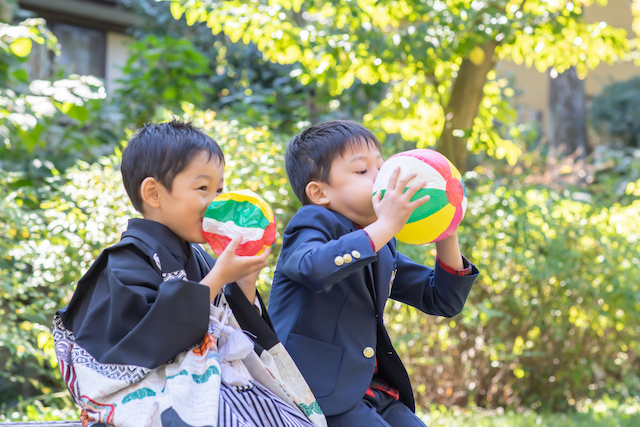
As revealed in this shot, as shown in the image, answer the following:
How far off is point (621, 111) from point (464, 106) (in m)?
9.68

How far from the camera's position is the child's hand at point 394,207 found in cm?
167

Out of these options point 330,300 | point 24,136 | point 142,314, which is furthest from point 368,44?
point 142,314

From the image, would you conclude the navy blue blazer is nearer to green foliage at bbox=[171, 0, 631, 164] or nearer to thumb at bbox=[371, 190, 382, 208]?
thumb at bbox=[371, 190, 382, 208]

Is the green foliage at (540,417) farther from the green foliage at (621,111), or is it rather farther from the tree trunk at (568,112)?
the green foliage at (621,111)

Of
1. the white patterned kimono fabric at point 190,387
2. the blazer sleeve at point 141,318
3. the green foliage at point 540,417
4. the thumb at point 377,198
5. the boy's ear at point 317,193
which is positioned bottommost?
the green foliage at point 540,417

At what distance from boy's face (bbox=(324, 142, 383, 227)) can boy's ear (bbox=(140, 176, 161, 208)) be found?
1.78 feet

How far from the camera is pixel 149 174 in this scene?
175 centimetres

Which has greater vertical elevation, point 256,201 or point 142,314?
point 256,201

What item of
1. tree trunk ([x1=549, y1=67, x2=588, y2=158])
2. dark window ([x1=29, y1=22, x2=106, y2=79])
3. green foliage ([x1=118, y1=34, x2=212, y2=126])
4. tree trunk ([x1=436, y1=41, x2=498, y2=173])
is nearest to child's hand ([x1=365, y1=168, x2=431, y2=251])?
tree trunk ([x1=436, y1=41, x2=498, y2=173])

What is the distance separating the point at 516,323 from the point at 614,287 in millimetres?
799

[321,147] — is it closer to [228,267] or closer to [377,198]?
[377,198]

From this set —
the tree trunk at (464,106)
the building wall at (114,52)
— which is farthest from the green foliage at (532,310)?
the building wall at (114,52)

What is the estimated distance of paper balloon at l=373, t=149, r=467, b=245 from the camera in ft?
5.67

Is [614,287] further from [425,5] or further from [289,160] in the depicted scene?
[289,160]
